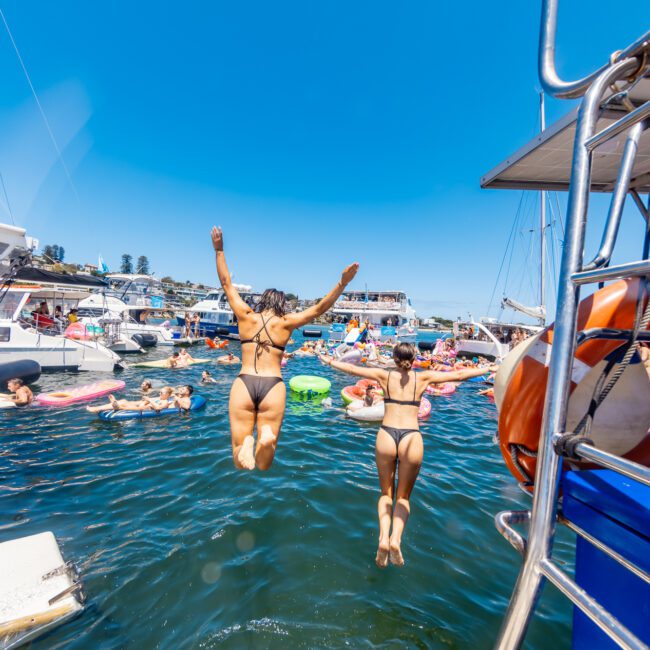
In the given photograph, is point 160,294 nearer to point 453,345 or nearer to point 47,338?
point 47,338

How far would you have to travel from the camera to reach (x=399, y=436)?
4.23 metres

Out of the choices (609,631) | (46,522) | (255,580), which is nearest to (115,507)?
(46,522)

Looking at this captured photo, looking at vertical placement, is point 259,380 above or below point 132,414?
above

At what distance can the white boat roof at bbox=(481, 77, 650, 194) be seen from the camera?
97.2 inches

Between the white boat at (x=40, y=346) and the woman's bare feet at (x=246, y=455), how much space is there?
55.4ft

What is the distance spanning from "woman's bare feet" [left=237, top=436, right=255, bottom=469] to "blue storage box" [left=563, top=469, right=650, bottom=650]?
9.53ft

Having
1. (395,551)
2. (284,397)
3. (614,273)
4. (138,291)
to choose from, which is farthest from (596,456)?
(138,291)

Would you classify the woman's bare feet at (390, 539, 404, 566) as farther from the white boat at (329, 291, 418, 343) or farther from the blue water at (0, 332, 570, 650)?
the white boat at (329, 291, 418, 343)

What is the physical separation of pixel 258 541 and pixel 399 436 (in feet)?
8.88

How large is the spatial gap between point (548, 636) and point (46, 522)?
22.6ft

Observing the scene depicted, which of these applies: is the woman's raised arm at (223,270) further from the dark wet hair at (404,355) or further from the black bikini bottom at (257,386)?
the dark wet hair at (404,355)

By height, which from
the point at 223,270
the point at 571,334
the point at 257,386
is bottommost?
the point at 257,386

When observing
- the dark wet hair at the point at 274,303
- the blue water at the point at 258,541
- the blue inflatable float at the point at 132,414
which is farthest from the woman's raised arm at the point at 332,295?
the blue inflatable float at the point at 132,414

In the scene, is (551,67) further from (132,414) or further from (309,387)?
(309,387)
